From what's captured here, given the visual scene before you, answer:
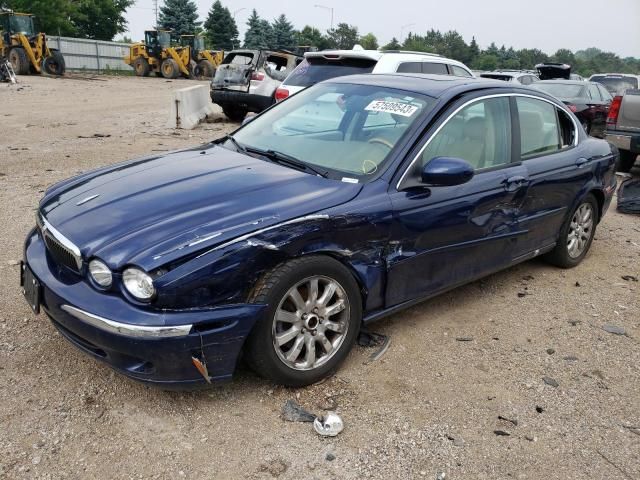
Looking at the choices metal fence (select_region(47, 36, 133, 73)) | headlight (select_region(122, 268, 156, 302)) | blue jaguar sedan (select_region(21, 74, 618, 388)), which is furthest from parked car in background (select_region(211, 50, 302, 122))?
metal fence (select_region(47, 36, 133, 73))

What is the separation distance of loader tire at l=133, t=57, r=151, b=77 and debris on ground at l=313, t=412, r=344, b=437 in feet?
106

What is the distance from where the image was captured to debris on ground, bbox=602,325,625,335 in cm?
400

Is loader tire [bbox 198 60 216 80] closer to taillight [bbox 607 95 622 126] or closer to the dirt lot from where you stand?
taillight [bbox 607 95 622 126]

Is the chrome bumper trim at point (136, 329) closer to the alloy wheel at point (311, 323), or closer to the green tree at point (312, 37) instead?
the alloy wheel at point (311, 323)

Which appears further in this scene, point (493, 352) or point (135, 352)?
point (493, 352)

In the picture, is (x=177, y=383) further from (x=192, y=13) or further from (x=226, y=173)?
(x=192, y=13)

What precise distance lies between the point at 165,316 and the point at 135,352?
0.70 feet

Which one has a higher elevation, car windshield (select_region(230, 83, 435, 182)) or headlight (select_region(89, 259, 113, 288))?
car windshield (select_region(230, 83, 435, 182))

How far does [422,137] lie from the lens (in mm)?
3473

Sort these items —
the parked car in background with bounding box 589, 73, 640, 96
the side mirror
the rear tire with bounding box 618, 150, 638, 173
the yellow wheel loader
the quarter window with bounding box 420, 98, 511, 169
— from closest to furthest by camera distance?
the side mirror, the quarter window with bounding box 420, 98, 511, 169, the rear tire with bounding box 618, 150, 638, 173, the parked car in background with bounding box 589, 73, 640, 96, the yellow wheel loader

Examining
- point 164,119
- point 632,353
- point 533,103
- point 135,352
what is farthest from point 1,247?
point 164,119

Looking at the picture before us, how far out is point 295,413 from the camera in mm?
2881

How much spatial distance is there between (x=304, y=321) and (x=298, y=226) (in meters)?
0.50

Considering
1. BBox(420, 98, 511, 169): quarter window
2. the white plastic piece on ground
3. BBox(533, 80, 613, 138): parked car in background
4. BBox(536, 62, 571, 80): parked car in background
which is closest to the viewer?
BBox(420, 98, 511, 169): quarter window
